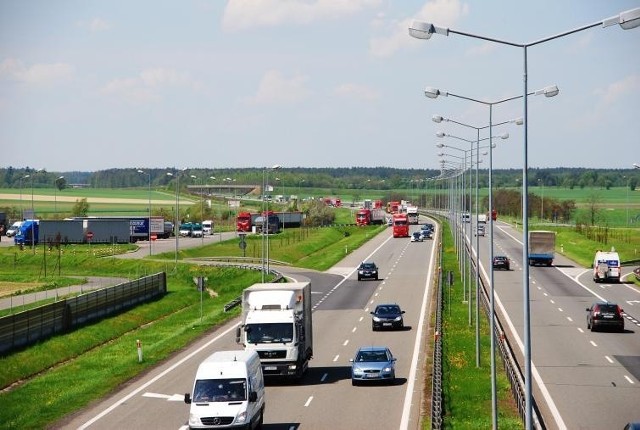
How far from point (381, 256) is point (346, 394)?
79.2m

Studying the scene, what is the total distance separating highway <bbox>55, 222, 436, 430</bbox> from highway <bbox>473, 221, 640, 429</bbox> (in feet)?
14.7

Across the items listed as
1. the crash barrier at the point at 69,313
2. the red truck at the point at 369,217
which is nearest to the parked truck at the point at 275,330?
the crash barrier at the point at 69,313

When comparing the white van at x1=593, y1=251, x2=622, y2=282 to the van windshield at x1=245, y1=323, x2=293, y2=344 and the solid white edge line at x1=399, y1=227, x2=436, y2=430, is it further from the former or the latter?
the van windshield at x1=245, y1=323, x2=293, y2=344

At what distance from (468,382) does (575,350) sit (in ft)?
39.4

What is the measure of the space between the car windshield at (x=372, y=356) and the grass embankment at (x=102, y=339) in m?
8.74

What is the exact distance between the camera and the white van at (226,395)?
2731 centimetres

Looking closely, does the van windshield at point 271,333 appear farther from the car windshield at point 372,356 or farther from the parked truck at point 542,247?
the parked truck at point 542,247

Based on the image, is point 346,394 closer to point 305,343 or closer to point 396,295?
point 305,343

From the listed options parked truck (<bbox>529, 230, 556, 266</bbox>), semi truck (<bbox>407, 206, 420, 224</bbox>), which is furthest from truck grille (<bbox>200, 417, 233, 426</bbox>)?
semi truck (<bbox>407, 206, 420, 224</bbox>)

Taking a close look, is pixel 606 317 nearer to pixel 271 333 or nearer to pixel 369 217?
pixel 271 333

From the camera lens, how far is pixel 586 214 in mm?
195000

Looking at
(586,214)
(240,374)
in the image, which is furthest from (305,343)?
(586,214)

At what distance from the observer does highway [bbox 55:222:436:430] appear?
104 feet

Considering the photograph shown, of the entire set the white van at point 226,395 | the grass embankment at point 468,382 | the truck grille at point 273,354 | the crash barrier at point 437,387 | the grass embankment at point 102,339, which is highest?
the white van at point 226,395
